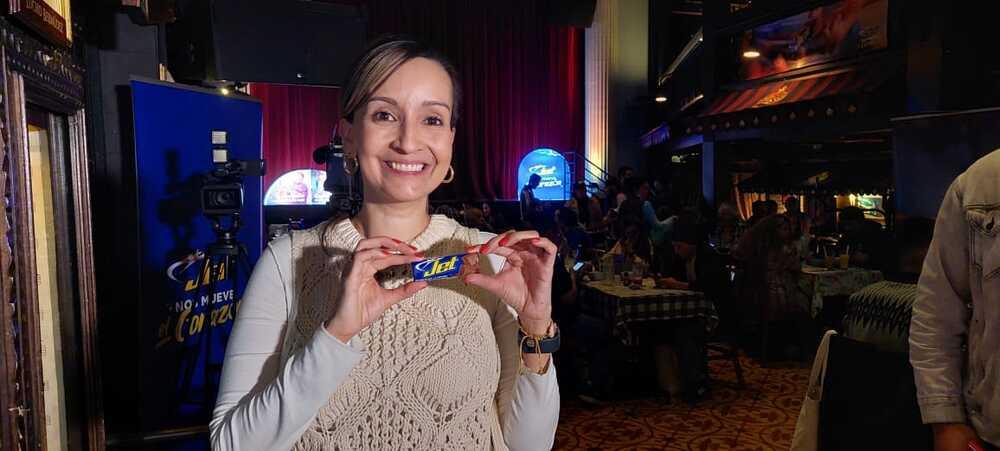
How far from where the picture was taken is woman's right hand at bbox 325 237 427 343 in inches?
38.0

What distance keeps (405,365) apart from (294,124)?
11.2 metres

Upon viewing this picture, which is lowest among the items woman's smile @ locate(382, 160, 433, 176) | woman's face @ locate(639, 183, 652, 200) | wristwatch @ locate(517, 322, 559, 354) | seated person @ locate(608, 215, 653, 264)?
seated person @ locate(608, 215, 653, 264)

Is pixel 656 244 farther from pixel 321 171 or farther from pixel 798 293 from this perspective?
pixel 321 171

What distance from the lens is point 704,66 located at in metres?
9.81

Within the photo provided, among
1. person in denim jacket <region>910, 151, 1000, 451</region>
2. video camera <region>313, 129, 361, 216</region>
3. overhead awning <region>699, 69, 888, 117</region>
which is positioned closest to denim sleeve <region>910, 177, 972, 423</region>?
person in denim jacket <region>910, 151, 1000, 451</region>

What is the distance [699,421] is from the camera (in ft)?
12.8

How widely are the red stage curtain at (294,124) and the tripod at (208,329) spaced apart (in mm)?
8654

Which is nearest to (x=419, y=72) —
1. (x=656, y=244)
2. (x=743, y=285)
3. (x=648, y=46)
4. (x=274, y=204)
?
(x=743, y=285)

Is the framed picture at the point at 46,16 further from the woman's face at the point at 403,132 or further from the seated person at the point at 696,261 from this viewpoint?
the seated person at the point at 696,261

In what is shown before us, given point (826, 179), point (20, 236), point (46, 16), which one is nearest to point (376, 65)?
point (20, 236)

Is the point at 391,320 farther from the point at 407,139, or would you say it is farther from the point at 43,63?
the point at 43,63

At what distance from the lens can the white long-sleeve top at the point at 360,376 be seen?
97 centimetres

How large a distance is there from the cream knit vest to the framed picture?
0.97 m

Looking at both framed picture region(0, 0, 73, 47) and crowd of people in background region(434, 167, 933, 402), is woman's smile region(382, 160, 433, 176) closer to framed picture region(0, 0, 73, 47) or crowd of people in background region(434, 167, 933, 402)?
framed picture region(0, 0, 73, 47)
